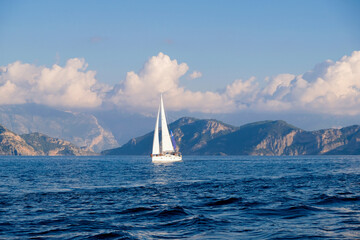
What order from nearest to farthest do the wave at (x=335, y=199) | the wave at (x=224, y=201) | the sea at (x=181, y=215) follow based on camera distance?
1. the sea at (x=181, y=215)
2. the wave at (x=224, y=201)
3. the wave at (x=335, y=199)

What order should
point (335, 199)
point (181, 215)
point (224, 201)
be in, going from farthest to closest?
1. point (335, 199)
2. point (224, 201)
3. point (181, 215)

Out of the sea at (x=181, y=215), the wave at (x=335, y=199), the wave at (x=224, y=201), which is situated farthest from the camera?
the wave at (x=335, y=199)

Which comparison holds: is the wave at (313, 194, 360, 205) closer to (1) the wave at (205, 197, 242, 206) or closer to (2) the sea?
(2) the sea

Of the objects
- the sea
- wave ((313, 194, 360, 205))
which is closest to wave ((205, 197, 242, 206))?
the sea

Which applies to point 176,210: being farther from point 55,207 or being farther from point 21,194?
point 21,194

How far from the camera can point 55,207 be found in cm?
4319

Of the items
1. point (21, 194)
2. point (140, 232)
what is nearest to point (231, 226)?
point (140, 232)

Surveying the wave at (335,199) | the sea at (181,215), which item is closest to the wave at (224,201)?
the sea at (181,215)

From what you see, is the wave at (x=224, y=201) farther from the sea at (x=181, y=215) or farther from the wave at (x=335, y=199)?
the wave at (x=335, y=199)

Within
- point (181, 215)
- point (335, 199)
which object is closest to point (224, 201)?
point (181, 215)

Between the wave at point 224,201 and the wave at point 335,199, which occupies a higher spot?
the wave at point 224,201

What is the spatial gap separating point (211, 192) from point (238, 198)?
8187 millimetres

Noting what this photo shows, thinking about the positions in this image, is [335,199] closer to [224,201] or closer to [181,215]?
[224,201]

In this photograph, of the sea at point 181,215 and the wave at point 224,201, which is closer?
the sea at point 181,215
